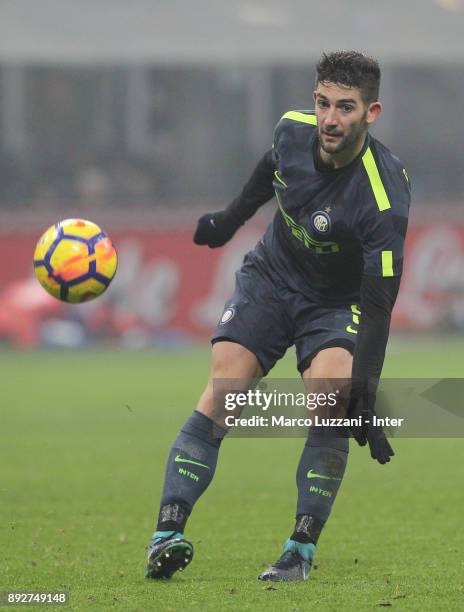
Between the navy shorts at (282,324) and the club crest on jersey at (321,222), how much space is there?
0.33 meters

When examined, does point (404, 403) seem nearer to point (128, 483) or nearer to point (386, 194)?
point (386, 194)

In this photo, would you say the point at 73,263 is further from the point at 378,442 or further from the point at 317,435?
the point at 378,442

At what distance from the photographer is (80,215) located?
22.3m

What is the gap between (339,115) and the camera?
4750 mm

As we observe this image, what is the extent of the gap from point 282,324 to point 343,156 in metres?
0.73

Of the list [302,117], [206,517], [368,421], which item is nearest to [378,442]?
[368,421]

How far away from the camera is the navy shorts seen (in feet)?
16.6

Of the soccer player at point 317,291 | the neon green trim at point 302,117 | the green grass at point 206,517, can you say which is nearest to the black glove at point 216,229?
the soccer player at point 317,291

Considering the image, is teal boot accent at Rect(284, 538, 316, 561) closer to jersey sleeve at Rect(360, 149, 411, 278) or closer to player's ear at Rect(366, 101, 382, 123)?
jersey sleeve at Rect(360, 149, 411, 278)

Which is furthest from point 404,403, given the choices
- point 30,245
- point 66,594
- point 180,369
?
point 30,245

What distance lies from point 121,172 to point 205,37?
3066 mm

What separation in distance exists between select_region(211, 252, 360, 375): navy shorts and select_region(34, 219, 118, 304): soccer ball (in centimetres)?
58

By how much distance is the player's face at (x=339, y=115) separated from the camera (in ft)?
15.6

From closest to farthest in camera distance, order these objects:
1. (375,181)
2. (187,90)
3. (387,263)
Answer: (387,263)
(375,181)
(187,90)
